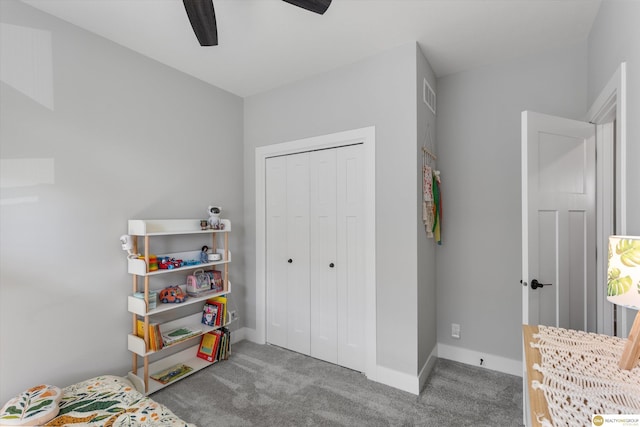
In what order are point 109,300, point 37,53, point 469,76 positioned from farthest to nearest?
point 469,76 < point 109,300 < point 37,53

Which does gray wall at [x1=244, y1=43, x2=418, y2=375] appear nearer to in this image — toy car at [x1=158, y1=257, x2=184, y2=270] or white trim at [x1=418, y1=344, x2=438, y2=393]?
white trim at [x1=418, y1=344, x2=438, y2=393]

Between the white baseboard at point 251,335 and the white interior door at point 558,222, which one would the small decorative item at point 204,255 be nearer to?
the white baseboard at point 251,335

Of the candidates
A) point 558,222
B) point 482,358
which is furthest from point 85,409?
point 558,222

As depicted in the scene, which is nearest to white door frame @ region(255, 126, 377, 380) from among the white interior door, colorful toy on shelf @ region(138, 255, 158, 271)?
the white interior door

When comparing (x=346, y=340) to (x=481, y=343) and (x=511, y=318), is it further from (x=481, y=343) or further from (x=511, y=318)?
(x=511, y=318)

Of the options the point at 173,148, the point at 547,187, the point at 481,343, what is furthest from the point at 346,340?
the point at 173,148

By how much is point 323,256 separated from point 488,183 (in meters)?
1.59

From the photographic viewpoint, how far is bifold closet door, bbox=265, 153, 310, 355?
116 inches

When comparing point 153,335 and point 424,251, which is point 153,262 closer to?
point 153,335

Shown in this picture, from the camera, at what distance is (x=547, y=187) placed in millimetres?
1918

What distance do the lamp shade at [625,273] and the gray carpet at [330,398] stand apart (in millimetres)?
1378

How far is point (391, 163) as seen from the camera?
2.40m

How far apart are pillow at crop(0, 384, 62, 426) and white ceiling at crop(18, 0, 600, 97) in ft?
7.56

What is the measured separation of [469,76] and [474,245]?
1.52 m
